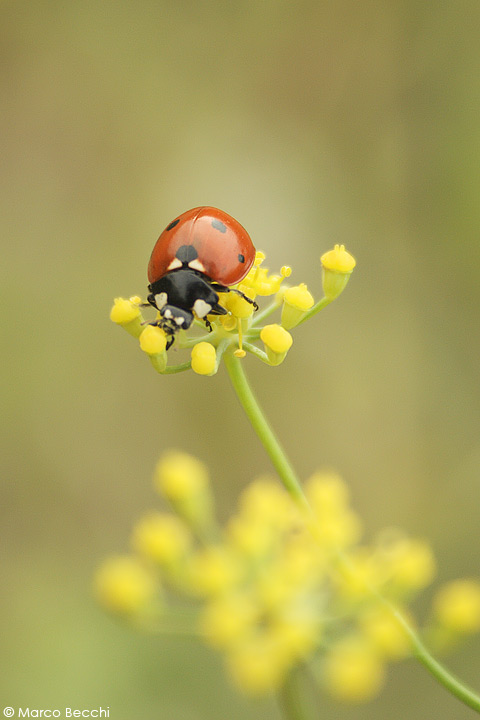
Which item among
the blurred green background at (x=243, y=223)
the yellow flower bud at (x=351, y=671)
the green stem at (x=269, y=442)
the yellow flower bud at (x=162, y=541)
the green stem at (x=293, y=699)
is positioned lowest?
the green stem at (x=293, y=699)

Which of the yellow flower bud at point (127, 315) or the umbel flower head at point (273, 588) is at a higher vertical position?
the yellow flower bud at point (127, 315)

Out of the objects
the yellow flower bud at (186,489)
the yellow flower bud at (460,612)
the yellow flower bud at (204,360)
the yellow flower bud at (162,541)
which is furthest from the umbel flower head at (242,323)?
the yellow flower bud at (460,612)

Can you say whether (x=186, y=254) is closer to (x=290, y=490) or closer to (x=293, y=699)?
(x=290, y=490)

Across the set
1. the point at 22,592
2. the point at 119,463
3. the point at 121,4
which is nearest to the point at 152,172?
the point at 121,4

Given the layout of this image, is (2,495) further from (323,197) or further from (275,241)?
(323,197)

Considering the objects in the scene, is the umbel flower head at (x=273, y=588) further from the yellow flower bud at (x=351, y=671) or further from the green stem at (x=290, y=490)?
the green stem at (x=290, y=490)

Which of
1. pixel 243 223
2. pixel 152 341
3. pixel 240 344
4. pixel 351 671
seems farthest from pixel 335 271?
pixel 243 223
